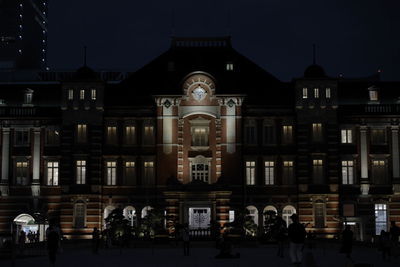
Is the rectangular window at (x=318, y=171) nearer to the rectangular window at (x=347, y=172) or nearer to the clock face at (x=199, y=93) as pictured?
the rectangular window at (x=347, y=172)

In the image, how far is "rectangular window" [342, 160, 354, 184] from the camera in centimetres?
6300

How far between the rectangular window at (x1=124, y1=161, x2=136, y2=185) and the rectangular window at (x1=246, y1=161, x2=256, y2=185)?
29.2 feet

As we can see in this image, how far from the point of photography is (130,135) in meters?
63.8

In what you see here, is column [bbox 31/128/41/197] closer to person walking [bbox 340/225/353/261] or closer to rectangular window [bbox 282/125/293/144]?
rectangular window [bbox 282/125/293/144]

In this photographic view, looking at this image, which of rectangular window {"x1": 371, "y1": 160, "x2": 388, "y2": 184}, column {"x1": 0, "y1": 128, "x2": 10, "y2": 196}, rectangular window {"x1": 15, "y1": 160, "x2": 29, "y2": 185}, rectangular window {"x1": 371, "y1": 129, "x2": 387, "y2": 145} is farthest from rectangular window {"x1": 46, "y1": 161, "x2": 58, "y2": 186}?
rectangular window {"x1": 371, "y1": 129, "x2": 387, "y2": 145}

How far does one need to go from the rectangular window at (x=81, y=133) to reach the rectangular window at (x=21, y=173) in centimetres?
483

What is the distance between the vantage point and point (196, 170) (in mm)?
63219

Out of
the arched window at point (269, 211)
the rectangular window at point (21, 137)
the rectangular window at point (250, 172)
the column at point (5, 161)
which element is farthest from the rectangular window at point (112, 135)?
the arched window at point (269, 211)

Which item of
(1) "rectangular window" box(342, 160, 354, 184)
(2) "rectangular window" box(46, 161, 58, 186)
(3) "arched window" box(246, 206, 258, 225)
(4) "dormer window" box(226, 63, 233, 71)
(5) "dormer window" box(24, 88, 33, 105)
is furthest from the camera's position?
(4) "dormer window" box(226, 63, 233, 71)

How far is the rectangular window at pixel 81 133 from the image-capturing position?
63.0 meters

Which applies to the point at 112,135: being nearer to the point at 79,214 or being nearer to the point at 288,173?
the point at 79,214

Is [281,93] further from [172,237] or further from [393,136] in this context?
[172,237]

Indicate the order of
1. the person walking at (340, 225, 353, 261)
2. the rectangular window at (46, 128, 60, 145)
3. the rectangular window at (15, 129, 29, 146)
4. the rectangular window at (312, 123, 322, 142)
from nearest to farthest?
the person walking at (340, 225, 353, 261)
the rectangular window at (312, 123, 322, 142)
the rectangular window at (46, 128, 60, 145)
the rectangular window at (15, 129, 29, 146)

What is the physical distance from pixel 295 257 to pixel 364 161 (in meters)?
38.1
